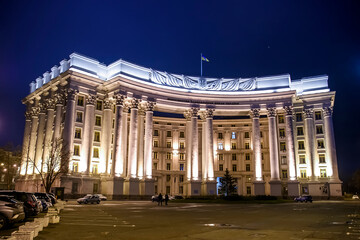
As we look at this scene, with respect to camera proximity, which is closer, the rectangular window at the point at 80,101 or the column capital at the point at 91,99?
the rectangular window at the point at 80,101

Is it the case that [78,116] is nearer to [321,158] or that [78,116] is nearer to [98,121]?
[98,121]

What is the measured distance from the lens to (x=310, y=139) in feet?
239

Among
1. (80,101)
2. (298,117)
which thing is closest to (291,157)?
(298,117)

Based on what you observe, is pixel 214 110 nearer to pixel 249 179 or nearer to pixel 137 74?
pixel 137 74

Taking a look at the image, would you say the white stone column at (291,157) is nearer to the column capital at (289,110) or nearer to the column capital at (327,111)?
the column capital at (289,110)

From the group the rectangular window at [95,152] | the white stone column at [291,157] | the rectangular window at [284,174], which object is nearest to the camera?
the rectangular window at [95,152]

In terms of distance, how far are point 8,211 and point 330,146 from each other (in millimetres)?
69148

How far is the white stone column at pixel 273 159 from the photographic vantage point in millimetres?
66562

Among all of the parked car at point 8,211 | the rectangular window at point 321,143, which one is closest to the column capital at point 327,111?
the rectangular window at point 321,143

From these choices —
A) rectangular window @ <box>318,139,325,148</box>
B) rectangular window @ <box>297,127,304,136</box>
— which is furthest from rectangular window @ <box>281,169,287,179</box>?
rectangular window @ <box>318,139,325,148</box>

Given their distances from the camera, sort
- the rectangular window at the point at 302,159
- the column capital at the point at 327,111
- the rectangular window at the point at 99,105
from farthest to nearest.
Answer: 1. the rectangular window at the point at 302,159
2. the column capital at the point at 327,111
3. the rectangular window at the point at 99,105

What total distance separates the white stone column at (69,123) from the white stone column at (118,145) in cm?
780

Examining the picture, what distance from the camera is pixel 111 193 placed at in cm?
5797

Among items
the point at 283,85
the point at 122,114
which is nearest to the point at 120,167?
the point at 122,114
